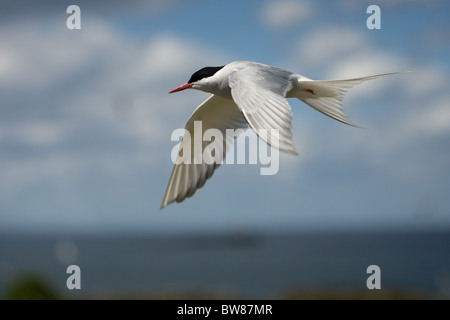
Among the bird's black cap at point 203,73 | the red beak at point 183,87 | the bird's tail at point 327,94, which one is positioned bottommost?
the bird's tail at point 327,94

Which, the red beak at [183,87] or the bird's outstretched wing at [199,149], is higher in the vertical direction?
the red beak at [183,87]

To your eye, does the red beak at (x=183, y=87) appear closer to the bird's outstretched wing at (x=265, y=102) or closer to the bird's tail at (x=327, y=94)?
the bird's outstretched wing at (x=265, y=102)

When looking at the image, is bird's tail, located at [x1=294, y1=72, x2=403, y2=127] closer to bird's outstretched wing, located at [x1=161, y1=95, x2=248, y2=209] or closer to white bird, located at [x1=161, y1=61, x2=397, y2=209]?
white bird, located at [x1=161, y1=61, x2=397, y2=209]

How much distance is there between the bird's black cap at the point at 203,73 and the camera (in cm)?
442

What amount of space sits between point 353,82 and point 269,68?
2.05 feet

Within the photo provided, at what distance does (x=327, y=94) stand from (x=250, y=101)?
1.14 m

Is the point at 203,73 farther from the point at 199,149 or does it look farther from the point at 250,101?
the point at 250,101

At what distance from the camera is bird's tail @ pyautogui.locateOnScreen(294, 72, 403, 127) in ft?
14.3

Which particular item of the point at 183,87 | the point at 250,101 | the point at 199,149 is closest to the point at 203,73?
the point at 183,87

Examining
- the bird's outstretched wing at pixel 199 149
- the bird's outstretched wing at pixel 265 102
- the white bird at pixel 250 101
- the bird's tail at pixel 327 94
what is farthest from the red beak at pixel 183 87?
the bird's tail at pixel 327 94

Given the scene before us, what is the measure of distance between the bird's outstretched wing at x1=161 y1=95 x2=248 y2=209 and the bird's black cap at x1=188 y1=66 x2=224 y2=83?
1.31 ft
